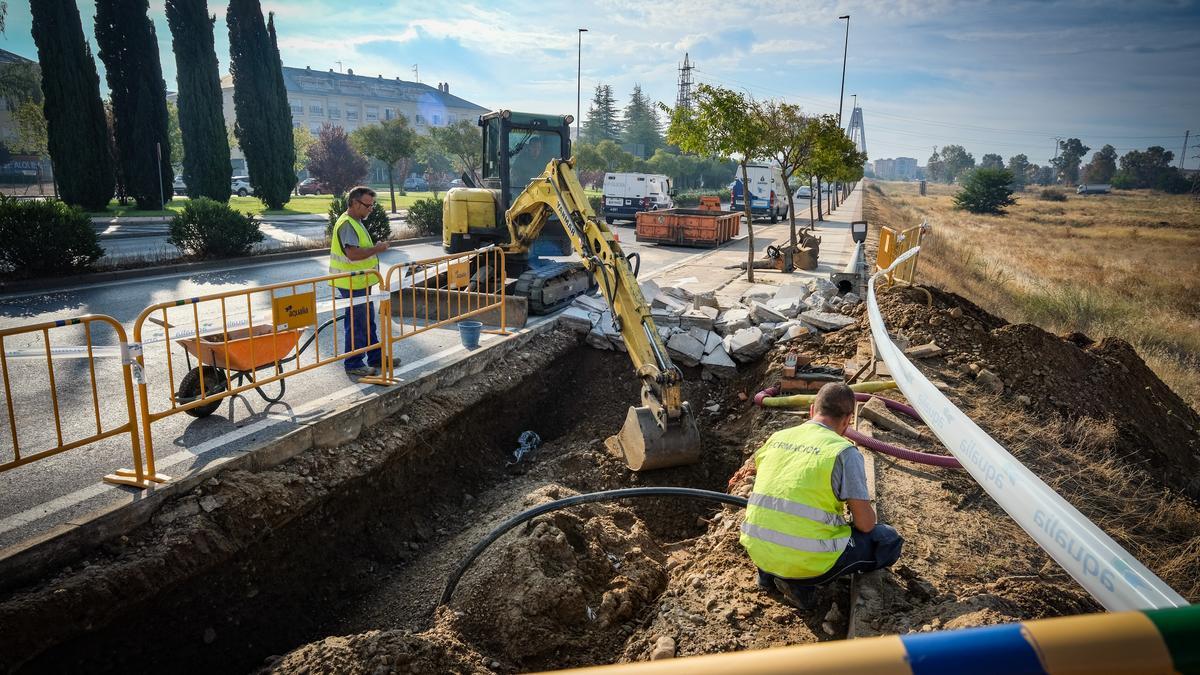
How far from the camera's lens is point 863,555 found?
3.85 metres

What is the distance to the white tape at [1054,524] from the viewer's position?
2.44 meters

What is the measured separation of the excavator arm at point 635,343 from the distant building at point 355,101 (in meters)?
78.1

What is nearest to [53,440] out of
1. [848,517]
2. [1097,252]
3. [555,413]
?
[555,413]

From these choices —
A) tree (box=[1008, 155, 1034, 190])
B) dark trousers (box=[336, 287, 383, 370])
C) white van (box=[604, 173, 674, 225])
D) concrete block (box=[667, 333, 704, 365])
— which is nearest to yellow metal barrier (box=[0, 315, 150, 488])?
dark trousers (box=[336, 287, 383, 370])

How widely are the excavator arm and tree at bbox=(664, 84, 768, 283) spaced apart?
822 centimetres

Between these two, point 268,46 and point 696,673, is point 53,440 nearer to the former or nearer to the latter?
point 696,673

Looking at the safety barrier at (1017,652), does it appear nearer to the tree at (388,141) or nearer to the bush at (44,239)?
the bush at (44,239)

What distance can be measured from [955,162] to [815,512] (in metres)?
206

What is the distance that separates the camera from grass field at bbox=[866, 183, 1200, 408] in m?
15.8

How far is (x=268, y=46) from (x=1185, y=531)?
123ft

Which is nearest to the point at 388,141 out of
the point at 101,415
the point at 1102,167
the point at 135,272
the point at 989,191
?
the point at 135,272

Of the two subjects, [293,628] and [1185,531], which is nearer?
[293,628]

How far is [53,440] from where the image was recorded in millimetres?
5445

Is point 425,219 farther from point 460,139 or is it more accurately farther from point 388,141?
point 460,139
